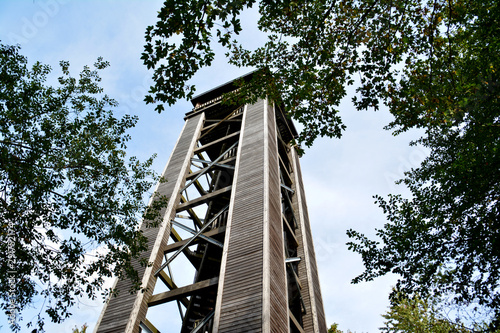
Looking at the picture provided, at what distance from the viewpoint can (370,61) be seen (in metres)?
7.75

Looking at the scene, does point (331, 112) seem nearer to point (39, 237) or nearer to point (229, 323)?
point (229, 323)

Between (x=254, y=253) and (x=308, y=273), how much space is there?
4453mm

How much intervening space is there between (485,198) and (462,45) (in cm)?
502

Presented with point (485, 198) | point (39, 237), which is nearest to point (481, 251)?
point (485, 198)

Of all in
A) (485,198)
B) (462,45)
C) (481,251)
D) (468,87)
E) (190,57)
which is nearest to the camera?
(190,57)

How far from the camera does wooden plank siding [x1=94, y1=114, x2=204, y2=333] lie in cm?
881

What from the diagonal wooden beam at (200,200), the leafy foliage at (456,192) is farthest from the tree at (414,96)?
the diagonal wooden beam at (200,200)

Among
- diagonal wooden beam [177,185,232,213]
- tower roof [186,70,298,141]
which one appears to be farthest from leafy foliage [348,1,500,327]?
tower roof [186,70,298,141]

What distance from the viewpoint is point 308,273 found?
508 inches

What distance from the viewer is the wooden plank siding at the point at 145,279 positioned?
881cm

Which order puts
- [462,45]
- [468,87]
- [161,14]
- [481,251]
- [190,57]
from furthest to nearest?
[462,45]
[468,87]
[481,251]
[190,57]
[161,14]

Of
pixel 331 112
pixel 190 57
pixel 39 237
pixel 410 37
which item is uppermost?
pixel 410 37

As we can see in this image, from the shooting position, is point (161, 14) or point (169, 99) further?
point (169, 99)

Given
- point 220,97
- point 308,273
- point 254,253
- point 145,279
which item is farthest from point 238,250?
point 220,97
